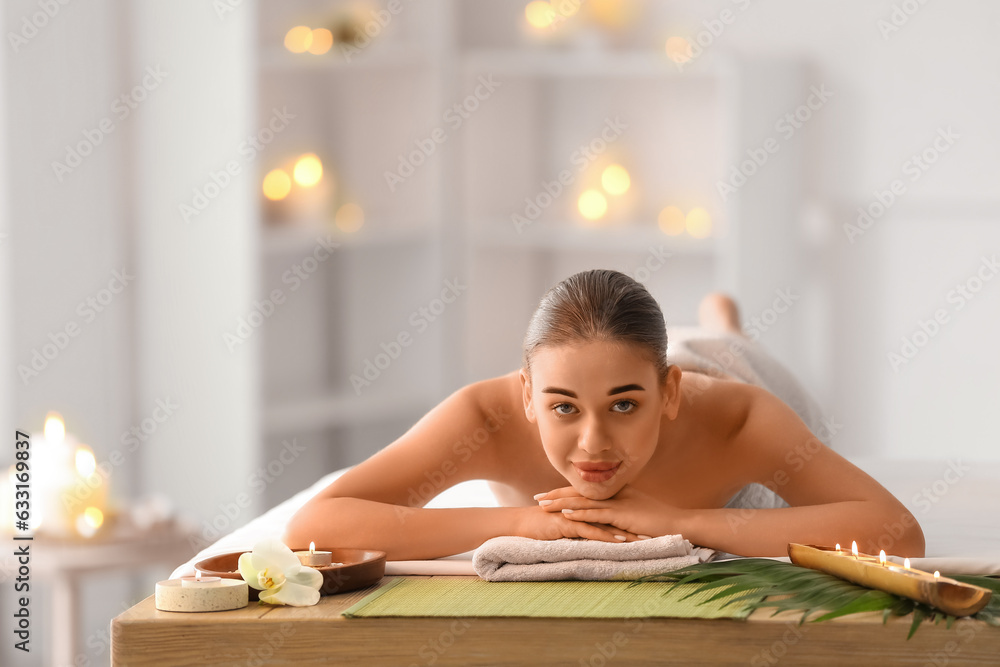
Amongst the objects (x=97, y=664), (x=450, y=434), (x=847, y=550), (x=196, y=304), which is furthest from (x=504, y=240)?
(x=847, y=550)

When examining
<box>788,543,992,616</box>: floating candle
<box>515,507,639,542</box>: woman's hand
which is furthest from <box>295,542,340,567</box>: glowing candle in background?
<box>788,543,992,616</box>: floating candle

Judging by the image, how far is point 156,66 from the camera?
308 centimetres

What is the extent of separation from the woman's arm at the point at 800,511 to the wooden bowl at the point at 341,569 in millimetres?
357

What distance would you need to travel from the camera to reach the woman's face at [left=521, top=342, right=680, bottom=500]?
125 cm

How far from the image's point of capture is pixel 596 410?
4.11ft

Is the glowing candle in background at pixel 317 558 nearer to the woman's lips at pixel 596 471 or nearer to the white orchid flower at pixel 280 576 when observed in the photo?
the white orchid flower at pixel 280 576

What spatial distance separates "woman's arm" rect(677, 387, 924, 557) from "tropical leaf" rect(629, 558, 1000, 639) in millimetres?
72

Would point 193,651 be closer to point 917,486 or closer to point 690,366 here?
point 690,366

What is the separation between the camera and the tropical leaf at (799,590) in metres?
1.08

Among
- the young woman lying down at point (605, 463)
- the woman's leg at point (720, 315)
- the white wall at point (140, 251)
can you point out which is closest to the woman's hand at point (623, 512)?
→ the young woman lying down at point (605, 463)

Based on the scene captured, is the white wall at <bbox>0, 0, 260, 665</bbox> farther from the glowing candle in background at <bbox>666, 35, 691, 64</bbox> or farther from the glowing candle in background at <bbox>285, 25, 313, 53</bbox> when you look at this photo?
the glowing candle in background at <bbox>666, 35, 691, 64</bbox>

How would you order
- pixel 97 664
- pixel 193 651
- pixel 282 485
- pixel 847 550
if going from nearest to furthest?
pixel 193 651 < pixel 847 550 < pixel 97 664 < pixel 282 485

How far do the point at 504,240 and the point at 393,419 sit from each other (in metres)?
0.68

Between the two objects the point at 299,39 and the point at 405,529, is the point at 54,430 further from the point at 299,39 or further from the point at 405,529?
the point at 299,39
